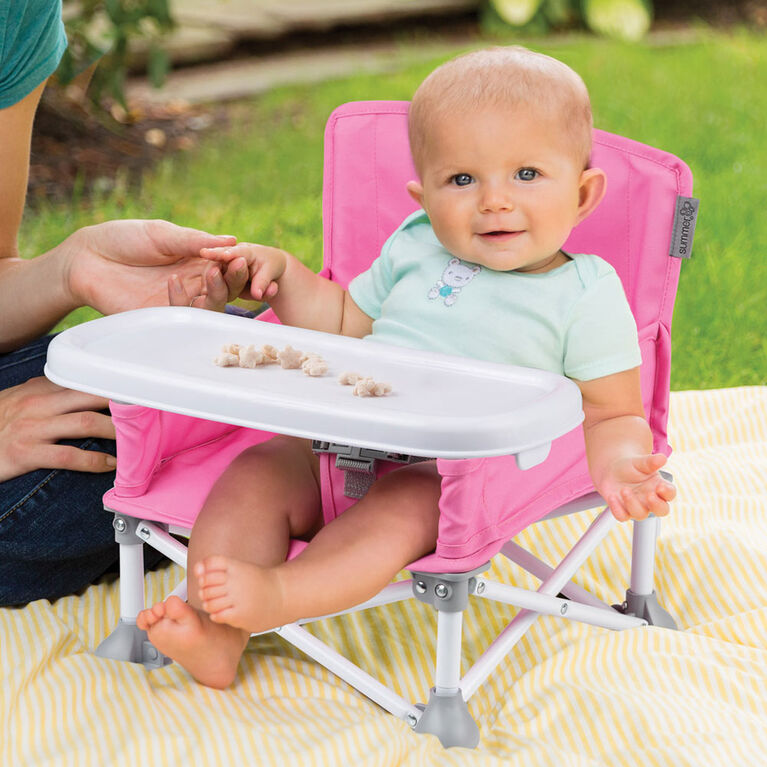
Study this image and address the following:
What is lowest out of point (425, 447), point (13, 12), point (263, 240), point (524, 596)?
point (263, 240)

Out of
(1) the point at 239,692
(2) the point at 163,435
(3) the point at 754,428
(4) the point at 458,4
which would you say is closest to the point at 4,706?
(1) the point at 239,692

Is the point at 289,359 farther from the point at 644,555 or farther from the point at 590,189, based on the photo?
the point at 644,555

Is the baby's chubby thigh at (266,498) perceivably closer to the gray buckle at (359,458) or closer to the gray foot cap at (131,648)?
the gray buckle at (359,458)

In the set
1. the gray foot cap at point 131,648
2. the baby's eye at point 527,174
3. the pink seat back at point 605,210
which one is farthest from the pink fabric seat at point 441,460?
the baby's eye at point 527,174

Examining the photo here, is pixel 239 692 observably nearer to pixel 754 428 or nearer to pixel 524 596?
pixel 524 596

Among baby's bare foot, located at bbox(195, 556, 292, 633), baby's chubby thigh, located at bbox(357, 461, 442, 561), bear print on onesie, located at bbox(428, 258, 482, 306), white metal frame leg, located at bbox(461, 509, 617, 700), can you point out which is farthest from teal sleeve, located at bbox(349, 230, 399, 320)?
baby's bare foot, located at bbox(195, 556, 292, 633)

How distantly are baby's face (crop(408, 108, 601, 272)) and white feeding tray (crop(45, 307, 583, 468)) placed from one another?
0.65 feet

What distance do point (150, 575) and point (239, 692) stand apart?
0.41 metres

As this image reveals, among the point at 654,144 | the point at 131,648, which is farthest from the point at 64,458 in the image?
the point at 654,144

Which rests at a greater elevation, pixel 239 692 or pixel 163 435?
pixel 163 435

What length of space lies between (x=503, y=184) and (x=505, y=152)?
0.14 ft

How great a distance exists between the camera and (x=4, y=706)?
1622 mm

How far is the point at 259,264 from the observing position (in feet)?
5.73

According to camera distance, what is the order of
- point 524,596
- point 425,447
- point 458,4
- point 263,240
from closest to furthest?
point 425,447, point 524,596, point 263,240, point 458,4
